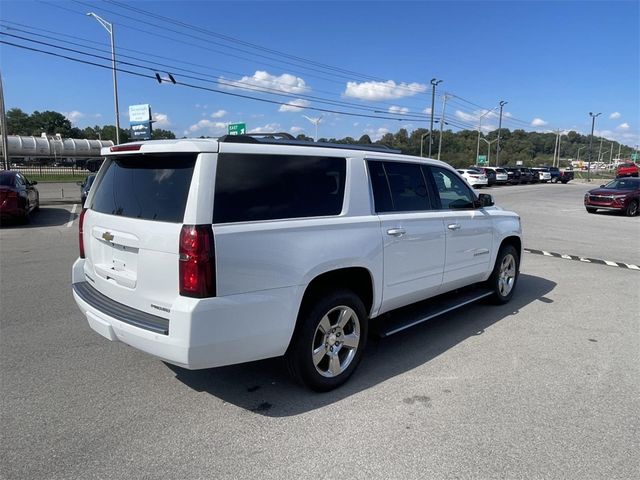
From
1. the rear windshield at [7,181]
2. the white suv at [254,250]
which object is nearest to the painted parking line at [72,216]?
the rear windshield at [7,181]

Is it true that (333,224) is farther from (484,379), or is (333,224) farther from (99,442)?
(99,442)

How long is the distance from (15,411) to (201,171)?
87.9 inches

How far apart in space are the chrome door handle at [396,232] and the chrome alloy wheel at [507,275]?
243cm

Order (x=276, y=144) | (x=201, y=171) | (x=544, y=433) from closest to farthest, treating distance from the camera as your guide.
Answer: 1. (x=201, y=171)
2. (x=544, y=433)
3. (x=276, y=144)

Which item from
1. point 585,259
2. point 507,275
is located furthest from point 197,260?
point 585,259

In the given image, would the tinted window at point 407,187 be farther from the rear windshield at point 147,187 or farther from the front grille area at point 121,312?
the front grille area at point 121,312

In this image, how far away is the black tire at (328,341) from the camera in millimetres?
3506

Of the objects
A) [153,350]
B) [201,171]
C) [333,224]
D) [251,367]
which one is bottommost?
[251,367]

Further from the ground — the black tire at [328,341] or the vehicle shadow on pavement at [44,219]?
the black tire at [328,341]

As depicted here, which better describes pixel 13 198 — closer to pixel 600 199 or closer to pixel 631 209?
pixel 600 199

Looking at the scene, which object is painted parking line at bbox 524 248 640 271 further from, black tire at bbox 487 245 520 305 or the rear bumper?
the rear bumper

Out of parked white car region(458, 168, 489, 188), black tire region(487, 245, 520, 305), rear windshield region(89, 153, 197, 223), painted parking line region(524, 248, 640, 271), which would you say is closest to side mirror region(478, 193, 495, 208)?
black tire region(487, 245, 520, 305)

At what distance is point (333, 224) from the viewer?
3.61m

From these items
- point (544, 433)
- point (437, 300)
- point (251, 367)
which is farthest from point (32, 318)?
point (544, 433)
